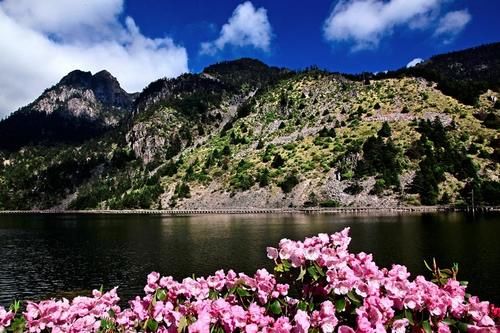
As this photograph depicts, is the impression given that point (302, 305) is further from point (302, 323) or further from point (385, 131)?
point (385, 131)

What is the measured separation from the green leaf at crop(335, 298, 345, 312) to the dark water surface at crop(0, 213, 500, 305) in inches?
1068

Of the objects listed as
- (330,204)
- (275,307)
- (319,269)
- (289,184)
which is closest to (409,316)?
(319,269)

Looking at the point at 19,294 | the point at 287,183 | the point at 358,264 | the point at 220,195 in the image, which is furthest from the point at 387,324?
the point at 220,195

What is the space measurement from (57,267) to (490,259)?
42.4 meters

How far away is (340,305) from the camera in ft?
21.7

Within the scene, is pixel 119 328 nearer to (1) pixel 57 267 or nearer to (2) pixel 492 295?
(2) pixel 492 295

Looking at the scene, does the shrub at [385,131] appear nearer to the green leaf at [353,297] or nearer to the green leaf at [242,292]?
the green leaf at [242,292]

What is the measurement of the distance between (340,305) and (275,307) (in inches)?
41.2

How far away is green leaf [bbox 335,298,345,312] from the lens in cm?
660

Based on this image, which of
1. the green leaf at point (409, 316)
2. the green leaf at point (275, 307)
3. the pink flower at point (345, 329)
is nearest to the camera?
the pink flower at point (345, 329)

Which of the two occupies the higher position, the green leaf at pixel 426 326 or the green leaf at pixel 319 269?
the green leaf at pixel 319 269

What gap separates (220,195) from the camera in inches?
5999

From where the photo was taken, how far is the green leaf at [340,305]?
21.6 feet

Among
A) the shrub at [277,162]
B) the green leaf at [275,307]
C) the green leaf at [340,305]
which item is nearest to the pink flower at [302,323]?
the green leaf at [340,305]
